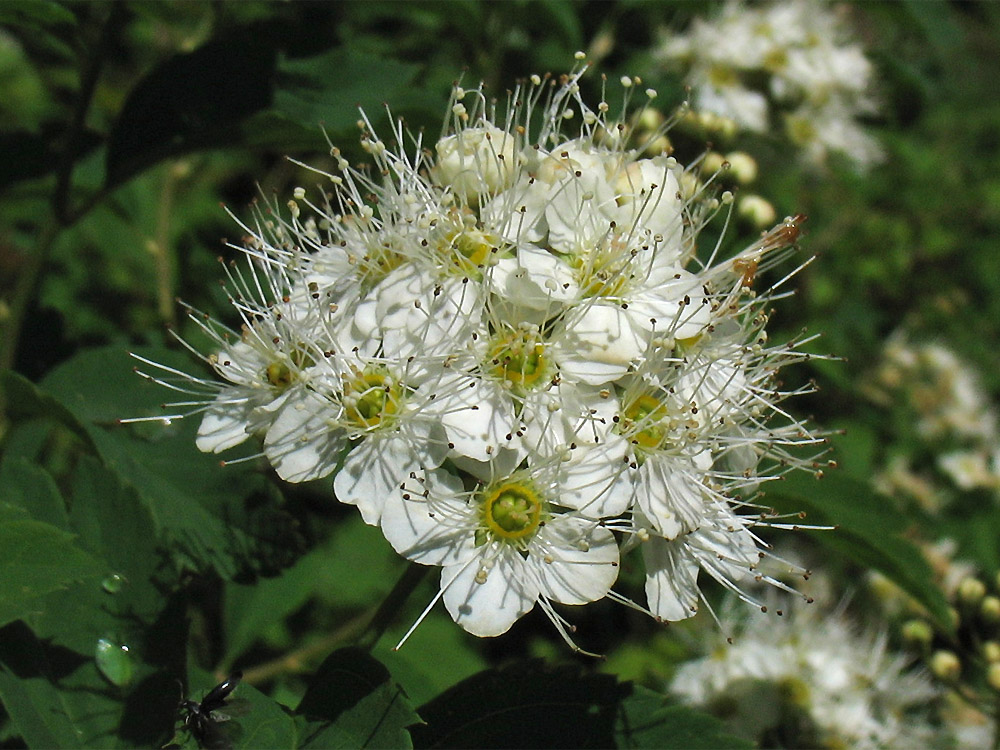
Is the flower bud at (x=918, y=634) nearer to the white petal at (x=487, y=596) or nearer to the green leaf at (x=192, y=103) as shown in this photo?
the white petal at (x=487, y=596)

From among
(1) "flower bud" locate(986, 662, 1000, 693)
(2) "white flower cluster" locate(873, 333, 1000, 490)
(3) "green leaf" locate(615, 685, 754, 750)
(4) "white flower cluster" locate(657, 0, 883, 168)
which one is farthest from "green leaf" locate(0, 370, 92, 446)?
(2) "white flower cluster" locate(873, 333, 1000, 490)

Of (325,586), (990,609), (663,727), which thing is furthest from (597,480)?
(325,586)

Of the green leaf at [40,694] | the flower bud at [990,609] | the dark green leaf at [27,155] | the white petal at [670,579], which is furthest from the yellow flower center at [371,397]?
the flower bud at [990,609]

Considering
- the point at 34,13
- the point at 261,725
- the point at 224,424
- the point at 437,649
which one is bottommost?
the point at 437,649

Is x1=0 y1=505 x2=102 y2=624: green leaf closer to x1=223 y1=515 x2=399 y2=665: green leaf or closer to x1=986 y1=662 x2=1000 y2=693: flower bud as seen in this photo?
x1=223 y1=515 x2=399 y2=665: green leaf

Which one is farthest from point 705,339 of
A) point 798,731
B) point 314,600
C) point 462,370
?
point 314,600

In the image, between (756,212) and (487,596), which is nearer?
(487,596)

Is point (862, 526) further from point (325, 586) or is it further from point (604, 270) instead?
point (325, 586)

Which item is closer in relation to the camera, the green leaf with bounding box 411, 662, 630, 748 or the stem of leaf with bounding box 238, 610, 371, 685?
the green leaf with bounding box 411, 662, 630, 748
